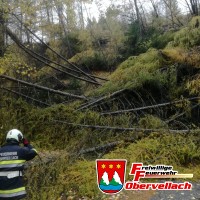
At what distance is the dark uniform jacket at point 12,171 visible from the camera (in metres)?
3.81

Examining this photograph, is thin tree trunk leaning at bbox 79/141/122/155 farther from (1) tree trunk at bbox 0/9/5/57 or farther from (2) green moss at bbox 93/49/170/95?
(1) tree trunk at bbox 0/9/5/57

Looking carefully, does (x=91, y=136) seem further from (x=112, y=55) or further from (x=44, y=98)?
(x=112, y=55)

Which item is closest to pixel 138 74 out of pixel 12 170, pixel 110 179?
pixel 110 179

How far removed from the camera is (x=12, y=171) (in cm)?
388

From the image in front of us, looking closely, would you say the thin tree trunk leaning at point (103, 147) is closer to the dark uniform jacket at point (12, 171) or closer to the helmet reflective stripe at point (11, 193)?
the dark uniform jacket at point (12, 171)

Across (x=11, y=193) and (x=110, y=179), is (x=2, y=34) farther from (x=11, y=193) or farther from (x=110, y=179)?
(x=110, y=179)

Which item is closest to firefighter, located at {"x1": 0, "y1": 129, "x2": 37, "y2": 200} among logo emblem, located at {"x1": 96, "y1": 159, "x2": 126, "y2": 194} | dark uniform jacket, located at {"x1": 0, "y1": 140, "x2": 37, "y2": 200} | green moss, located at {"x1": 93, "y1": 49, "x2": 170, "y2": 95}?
dark uniform jacket, located at {"x1": 0, "y1": 140, "x2": 37, "y2": 200}

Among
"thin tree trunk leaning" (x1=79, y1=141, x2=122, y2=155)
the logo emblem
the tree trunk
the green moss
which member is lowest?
the logo emblem

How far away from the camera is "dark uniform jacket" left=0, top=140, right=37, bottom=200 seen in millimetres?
3814

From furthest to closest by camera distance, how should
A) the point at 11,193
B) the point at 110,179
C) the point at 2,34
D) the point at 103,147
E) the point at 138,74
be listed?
1. the point at 2,34
2. the point at 138,74
3. the point at 103,147
4. the point at 110,179
5. the point at 11,193

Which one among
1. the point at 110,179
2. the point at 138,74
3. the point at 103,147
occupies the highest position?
the point at 138,74

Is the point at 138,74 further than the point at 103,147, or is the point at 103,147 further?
the point at 138,74

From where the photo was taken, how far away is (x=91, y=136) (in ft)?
20.6

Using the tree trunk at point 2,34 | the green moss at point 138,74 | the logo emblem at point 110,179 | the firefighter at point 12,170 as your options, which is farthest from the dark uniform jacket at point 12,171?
the tree trunk at point 2,34
